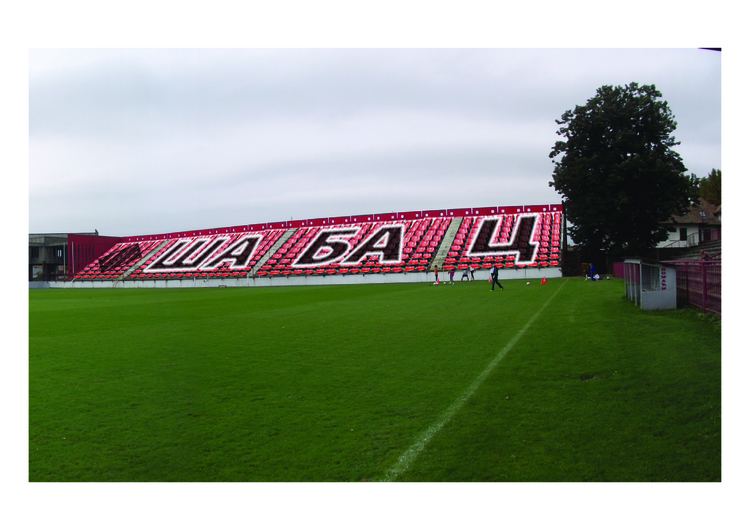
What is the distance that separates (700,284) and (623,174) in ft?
23.5

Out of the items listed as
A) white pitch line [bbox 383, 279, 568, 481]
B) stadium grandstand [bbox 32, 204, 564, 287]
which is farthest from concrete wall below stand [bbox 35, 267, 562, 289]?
white pitch line [bbox 383, 279, 568, 481]

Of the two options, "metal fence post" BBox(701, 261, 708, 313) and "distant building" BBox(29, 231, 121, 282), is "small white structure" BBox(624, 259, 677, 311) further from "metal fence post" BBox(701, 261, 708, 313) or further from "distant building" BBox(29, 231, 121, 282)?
"distant building" BBox(29, 231, 121, 282)

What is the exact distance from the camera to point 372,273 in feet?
124

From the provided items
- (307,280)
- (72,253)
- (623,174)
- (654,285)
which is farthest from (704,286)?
(72,253)

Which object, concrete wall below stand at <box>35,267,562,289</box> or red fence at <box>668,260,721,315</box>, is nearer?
red fence at <box>668,260,721,315</box>

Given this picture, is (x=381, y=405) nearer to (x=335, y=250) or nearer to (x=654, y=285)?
(x=654, y=285)

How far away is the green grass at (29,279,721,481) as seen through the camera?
4117 millimetres

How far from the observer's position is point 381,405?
220 inches

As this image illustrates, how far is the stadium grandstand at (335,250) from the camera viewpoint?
37.9 meters

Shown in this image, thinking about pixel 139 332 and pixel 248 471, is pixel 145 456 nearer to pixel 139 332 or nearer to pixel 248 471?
pixel 248 471

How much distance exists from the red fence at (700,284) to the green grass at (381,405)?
1.75 feet

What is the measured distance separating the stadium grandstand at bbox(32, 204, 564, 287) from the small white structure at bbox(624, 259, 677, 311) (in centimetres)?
2020
